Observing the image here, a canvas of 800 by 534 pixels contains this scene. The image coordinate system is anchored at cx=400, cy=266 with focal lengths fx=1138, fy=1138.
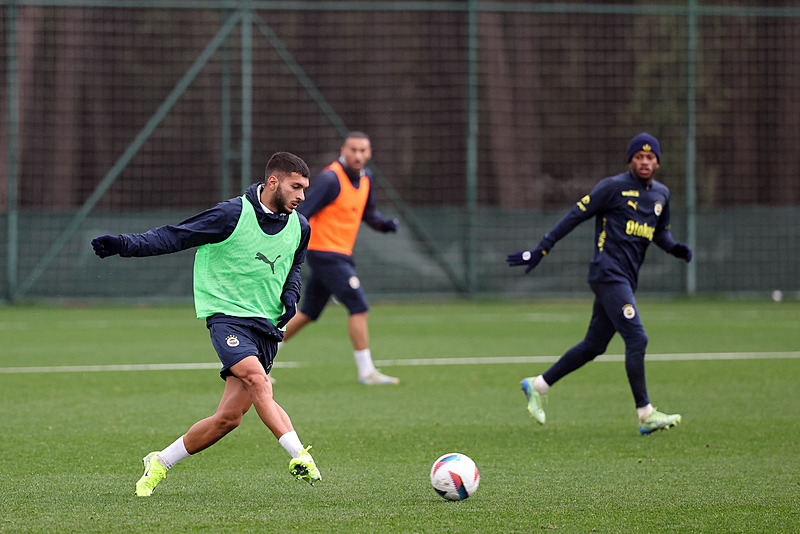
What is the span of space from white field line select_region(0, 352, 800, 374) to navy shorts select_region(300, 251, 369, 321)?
1278mm

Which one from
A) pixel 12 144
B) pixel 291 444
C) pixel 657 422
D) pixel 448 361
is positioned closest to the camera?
pixel 291 444

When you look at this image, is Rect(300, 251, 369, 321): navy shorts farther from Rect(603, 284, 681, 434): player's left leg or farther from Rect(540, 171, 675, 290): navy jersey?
Rect(603, 284, 681, 434): player's left leg

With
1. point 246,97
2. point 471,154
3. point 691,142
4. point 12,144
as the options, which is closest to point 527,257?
point 471,154

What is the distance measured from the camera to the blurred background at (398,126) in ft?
67.3

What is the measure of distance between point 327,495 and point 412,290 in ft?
48.9

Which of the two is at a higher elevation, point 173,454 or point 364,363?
point 173,454

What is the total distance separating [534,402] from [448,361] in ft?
13.0

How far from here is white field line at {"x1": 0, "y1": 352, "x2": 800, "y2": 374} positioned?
11.7m

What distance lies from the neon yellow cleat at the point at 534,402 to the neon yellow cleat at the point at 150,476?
10.6 ft

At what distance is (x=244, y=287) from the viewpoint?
618 cm

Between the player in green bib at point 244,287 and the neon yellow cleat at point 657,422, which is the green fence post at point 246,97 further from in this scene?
the player in green bib at point 244,287

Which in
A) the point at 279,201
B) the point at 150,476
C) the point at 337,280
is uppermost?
the point at 279,201

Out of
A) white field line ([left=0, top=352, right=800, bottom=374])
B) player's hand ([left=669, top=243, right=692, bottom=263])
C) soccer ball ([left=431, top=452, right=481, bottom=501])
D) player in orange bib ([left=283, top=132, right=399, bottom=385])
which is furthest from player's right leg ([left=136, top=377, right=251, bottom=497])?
white field line ([left=0, top=352, right=800, bottom=374])

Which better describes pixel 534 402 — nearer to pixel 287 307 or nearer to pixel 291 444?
pixel 287 307
